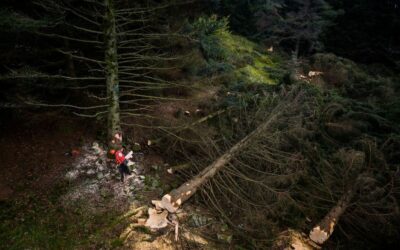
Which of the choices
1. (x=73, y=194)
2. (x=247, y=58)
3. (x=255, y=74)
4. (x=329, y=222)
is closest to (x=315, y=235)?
(x=329, y=222)

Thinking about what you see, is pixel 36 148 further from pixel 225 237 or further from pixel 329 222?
pixel 329 222

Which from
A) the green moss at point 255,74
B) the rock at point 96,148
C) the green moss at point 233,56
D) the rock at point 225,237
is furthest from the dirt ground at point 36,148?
the green moss at point 255,74

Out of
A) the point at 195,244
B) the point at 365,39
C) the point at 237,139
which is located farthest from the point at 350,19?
the point at 195,244

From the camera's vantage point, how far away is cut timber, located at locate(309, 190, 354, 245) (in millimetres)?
5887

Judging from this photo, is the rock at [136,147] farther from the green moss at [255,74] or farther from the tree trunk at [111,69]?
the green moss at [255,74]

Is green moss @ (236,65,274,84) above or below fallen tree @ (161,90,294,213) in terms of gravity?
above

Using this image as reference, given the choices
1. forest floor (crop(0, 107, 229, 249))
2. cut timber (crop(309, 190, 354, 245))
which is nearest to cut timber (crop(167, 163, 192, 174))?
forest floor (crop(0, 107, 229, 249))

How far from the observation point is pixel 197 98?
7.70 meters

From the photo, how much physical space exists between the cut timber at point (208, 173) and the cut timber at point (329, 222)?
8.75 ft

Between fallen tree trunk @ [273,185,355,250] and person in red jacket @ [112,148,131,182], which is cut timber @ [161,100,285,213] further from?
fallen tree trunk @ [273,185,355,250]

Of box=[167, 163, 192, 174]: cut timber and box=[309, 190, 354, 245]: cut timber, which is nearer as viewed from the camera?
box=[309, 190, 354, 245]: cut timber

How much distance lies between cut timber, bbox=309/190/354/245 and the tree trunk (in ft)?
17.8

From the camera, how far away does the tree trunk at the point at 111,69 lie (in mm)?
6130

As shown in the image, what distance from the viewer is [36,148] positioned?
7.45 metres
